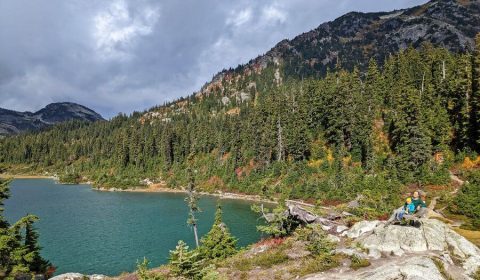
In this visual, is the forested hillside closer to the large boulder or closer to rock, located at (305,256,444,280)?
the large boulder

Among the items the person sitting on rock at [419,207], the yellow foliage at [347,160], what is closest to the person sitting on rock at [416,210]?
the person sitting on rock at [419,207]

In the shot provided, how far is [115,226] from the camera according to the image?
7431 centimetres

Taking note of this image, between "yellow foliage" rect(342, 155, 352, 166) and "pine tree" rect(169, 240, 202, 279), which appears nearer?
"pine tree" rect(169, 240, 202, 279)

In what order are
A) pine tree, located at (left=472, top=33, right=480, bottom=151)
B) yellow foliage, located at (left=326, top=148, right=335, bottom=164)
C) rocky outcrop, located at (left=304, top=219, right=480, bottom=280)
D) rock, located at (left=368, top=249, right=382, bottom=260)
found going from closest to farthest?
rocky outcrop, located at (left=304, top=219, right=480, bottom=280)
rock, located at (left=368, top=249, right=382, bottom=260)
pine tree, located at (left=472, top=33, right=480, bottom=151)
yellow foliage, located at (left=326, top=148, right=335, bottom=164)

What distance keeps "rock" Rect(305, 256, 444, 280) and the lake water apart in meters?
36.1

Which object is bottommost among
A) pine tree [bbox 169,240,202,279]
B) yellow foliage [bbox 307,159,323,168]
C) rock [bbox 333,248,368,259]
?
rock [bbox 333,248,368,259]

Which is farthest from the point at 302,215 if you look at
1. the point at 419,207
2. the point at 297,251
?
the point at 419,207

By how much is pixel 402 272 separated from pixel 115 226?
6832cm

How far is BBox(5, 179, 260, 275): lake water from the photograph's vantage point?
5281 cm

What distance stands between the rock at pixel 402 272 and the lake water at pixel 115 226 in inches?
1420

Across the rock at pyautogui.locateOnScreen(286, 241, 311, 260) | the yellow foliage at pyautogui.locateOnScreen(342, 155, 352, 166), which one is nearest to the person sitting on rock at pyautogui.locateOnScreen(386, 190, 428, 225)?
the rock at pyautogui.locateOnScreen(286, 241, 311, 260)

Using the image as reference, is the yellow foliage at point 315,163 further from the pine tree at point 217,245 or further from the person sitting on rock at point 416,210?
the person sitting on rock at point 416,210

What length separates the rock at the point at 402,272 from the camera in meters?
17.1

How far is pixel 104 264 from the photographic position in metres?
49.9
